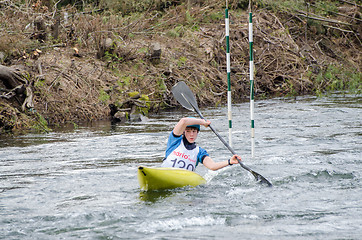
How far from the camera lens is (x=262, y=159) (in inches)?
277

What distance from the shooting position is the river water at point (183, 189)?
4.09 meters

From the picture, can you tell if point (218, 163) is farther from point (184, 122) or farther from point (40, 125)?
point (40, 125)

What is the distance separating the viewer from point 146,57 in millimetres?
13734

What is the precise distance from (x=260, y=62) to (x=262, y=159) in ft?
29.0

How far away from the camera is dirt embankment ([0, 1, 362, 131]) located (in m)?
11.0

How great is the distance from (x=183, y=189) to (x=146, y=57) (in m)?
8.79

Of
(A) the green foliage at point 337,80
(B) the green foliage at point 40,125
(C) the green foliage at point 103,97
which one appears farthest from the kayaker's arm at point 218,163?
(A) the green foliage at point 337,80

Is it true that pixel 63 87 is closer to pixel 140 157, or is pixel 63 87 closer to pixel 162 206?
pixel 140 157

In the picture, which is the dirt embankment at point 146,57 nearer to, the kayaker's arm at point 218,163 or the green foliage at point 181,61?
the green foliage at point 181,61

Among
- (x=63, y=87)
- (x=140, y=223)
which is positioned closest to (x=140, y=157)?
(x=140, y=223)

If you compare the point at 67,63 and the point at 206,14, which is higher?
the point at 206,14

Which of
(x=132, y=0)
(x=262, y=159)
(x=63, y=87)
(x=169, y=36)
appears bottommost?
(x=262, y=159)

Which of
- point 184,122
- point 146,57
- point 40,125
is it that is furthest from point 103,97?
point 184,122

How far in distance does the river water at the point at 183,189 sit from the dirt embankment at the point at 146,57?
1.43 m
